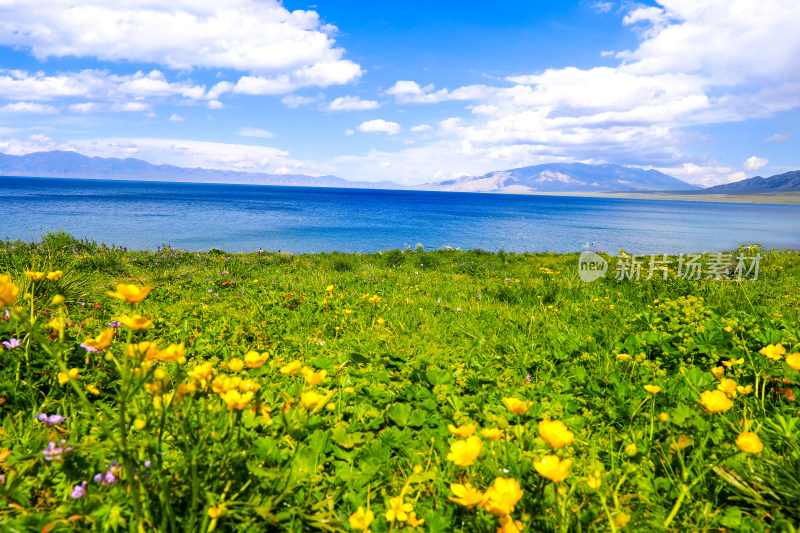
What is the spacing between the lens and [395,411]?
2486mm

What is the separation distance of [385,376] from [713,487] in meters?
2.09

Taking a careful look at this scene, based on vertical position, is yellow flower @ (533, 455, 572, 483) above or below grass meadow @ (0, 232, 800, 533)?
above

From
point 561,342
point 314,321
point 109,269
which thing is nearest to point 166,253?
point 109,269

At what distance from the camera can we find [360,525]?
1.35 meters

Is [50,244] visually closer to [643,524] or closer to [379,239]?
[643,524]

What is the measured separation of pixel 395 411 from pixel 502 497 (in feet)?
4.48

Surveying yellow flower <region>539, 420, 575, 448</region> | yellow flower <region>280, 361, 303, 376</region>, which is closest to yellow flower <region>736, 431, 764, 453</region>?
yellow flower <region>539, 420, 575, 448</region>

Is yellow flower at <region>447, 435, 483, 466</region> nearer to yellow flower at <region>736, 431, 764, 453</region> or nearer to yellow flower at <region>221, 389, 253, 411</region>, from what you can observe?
yellow flower at <region>221, 389, 253, 411</region>

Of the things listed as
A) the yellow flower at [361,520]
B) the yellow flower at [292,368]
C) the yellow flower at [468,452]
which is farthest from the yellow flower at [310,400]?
the yellow flower at [468,452]

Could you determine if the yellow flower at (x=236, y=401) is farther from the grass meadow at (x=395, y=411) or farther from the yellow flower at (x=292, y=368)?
the yellow flower at (x=292, y=368)

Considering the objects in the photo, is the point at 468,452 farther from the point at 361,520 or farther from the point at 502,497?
the point at 361,520

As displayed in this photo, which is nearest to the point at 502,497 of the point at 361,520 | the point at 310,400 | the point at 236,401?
the point at 361,520

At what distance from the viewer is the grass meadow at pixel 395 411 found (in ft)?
4.64

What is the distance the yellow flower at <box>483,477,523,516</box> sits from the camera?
116 centimetres
